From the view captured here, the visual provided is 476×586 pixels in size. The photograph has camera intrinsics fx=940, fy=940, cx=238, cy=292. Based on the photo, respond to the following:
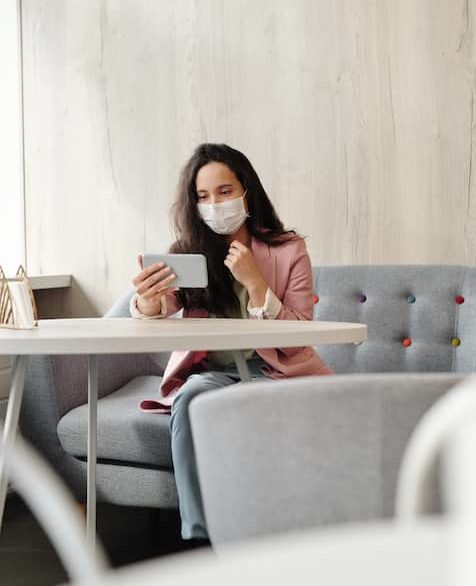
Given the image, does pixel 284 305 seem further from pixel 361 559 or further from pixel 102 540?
pixel 361 559

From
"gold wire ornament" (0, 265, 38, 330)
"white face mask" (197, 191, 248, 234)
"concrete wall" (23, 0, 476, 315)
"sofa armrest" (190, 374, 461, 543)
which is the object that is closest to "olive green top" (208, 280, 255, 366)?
"white face mask" (197, 191, 248, 234)

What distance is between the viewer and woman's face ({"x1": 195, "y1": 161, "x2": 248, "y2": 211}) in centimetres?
235

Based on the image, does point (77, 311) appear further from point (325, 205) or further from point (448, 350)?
point (448, 350)

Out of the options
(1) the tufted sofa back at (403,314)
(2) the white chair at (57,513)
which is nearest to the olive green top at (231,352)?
(1) the tufted sofa back at (403,314)

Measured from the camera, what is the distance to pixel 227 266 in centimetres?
229

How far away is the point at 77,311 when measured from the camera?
3.50m

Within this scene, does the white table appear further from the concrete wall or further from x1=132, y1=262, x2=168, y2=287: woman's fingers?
the concrete wall

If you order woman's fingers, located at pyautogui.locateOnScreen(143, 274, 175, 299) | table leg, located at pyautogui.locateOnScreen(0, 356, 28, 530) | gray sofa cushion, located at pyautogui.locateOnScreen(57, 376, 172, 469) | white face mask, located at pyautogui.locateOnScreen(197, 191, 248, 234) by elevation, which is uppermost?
white face mask, located at pyautogui.locateOnScreen(197, 191, 248, 234)

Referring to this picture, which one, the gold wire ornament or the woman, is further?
the woman

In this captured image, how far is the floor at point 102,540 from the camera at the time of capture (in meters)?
2.39

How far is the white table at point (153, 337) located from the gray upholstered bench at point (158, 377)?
0.28 metres

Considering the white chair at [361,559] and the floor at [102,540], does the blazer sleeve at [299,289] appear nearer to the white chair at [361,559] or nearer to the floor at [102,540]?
the floor at [102,540]

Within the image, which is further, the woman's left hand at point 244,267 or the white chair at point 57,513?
the woman's left hand at point 244,267

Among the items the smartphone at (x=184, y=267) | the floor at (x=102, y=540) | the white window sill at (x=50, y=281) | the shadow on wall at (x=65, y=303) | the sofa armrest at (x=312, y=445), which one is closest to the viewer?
the sofa armrest at (x=312, y=445)
